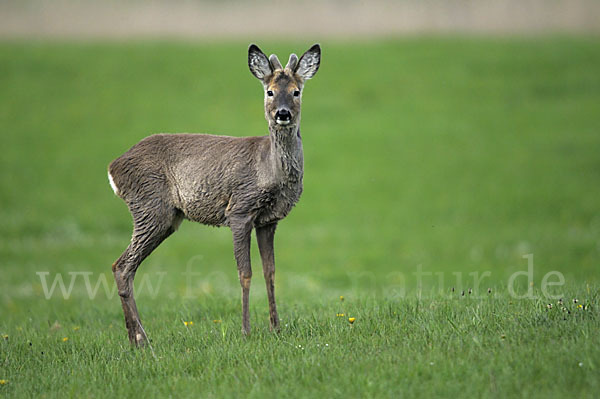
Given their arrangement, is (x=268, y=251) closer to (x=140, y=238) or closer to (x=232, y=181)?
(x=232, y=181)

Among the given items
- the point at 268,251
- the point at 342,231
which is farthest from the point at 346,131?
the point at 268,251

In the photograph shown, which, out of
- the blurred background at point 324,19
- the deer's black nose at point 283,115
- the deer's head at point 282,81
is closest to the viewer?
the deer's black nose at point 283,115

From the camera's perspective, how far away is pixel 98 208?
21.7 metres

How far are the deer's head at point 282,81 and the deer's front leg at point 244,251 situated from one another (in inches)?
40.0

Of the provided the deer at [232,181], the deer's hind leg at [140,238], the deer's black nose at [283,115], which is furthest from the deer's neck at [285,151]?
the deer's hind leg at [140,238]

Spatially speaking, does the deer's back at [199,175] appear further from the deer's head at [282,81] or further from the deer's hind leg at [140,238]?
the deer's head at [282,81]

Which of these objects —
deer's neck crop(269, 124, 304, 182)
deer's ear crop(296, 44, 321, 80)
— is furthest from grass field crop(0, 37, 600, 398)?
deer's ear crop(296, 44, 321, 80)

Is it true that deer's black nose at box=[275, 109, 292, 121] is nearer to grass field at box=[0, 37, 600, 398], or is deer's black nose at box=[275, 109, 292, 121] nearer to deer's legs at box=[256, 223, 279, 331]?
deer's legs at box=[256, 223, 279, 331]

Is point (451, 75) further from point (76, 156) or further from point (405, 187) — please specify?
point (76, 156)

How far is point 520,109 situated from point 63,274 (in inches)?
729

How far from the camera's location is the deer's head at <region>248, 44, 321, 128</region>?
6711 millimetres

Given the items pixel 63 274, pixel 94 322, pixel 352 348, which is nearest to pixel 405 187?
pixel 63 274

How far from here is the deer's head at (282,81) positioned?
6.71m

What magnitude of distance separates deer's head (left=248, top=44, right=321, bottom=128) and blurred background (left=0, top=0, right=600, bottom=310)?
394 cm
